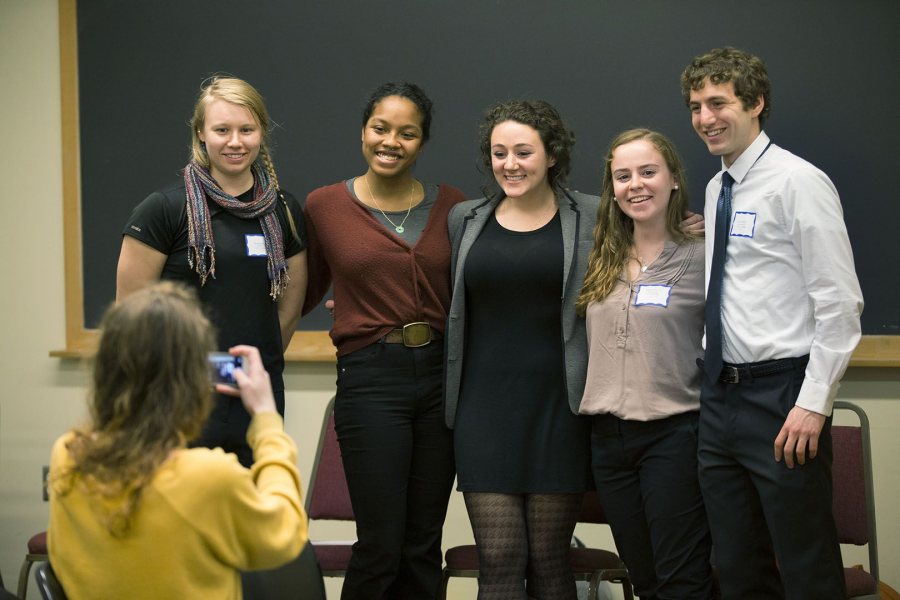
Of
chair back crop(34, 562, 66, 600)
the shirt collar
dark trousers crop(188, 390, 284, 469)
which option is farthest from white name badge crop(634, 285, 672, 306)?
chair back crop(34, 562, 66, 600)

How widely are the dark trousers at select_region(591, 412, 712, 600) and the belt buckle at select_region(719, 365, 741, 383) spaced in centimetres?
18

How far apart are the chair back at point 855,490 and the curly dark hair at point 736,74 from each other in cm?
121

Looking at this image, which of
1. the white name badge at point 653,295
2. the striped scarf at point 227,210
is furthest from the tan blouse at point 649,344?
the striped scarf at point 227,210

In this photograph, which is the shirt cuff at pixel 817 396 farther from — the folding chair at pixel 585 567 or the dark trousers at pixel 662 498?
the folding chair at pixel 585 567

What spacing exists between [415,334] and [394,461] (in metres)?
0.38

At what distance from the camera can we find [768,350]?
2.51 meters

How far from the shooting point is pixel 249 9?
4059mm

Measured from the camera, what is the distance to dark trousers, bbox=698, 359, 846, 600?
2.49m

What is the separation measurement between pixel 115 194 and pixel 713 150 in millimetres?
2630

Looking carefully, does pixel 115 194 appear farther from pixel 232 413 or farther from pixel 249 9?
pixel 232 413

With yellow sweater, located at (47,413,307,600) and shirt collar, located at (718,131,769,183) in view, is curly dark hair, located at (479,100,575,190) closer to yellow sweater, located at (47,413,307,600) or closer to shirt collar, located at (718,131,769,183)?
shirt collar, located at (718,131,769,183)

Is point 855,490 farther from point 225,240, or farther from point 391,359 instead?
point 225,240

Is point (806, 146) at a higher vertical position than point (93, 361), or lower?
higher

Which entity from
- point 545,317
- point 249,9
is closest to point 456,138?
point 249,9
